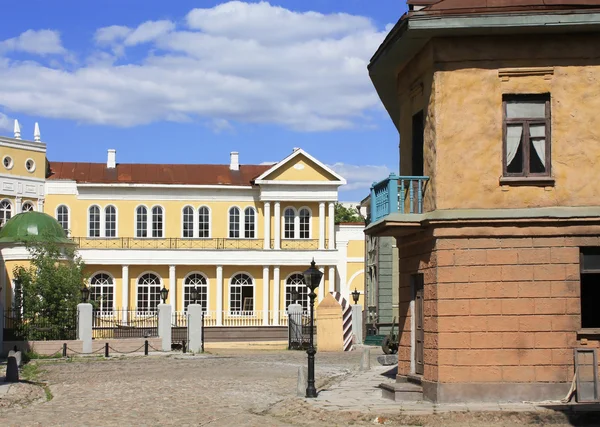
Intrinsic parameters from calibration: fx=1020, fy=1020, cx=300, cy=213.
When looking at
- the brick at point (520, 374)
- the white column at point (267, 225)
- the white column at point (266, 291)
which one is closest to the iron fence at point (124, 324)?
the white column at point (266, 291)

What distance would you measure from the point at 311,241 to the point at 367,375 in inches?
1266

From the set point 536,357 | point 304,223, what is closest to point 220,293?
point 304,223

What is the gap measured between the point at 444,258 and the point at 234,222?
41198 millimetres

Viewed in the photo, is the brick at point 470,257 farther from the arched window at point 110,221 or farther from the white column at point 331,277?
the arched window at point 110,221

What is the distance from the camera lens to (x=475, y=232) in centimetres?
1712

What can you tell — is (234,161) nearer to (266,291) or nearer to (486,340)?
(266,291)

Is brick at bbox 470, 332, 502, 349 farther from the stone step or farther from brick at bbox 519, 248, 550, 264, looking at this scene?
the stone step

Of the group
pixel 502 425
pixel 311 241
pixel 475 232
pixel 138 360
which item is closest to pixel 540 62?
pixel 475 232

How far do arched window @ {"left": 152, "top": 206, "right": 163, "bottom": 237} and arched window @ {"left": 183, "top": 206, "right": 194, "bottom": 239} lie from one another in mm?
1342

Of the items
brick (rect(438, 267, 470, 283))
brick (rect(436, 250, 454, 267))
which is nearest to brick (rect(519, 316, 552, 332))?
brick (rect(438, 267, 470, 283))

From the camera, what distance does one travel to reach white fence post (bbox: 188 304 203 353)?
131 ft

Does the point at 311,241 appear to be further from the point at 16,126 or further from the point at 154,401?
the point at 154,401

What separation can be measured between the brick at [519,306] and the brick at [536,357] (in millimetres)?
660

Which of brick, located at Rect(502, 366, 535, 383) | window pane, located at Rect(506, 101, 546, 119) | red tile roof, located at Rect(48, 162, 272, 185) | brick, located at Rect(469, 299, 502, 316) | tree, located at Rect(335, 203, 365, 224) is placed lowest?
brick, located at Rect(502, 366, 535, 383)
